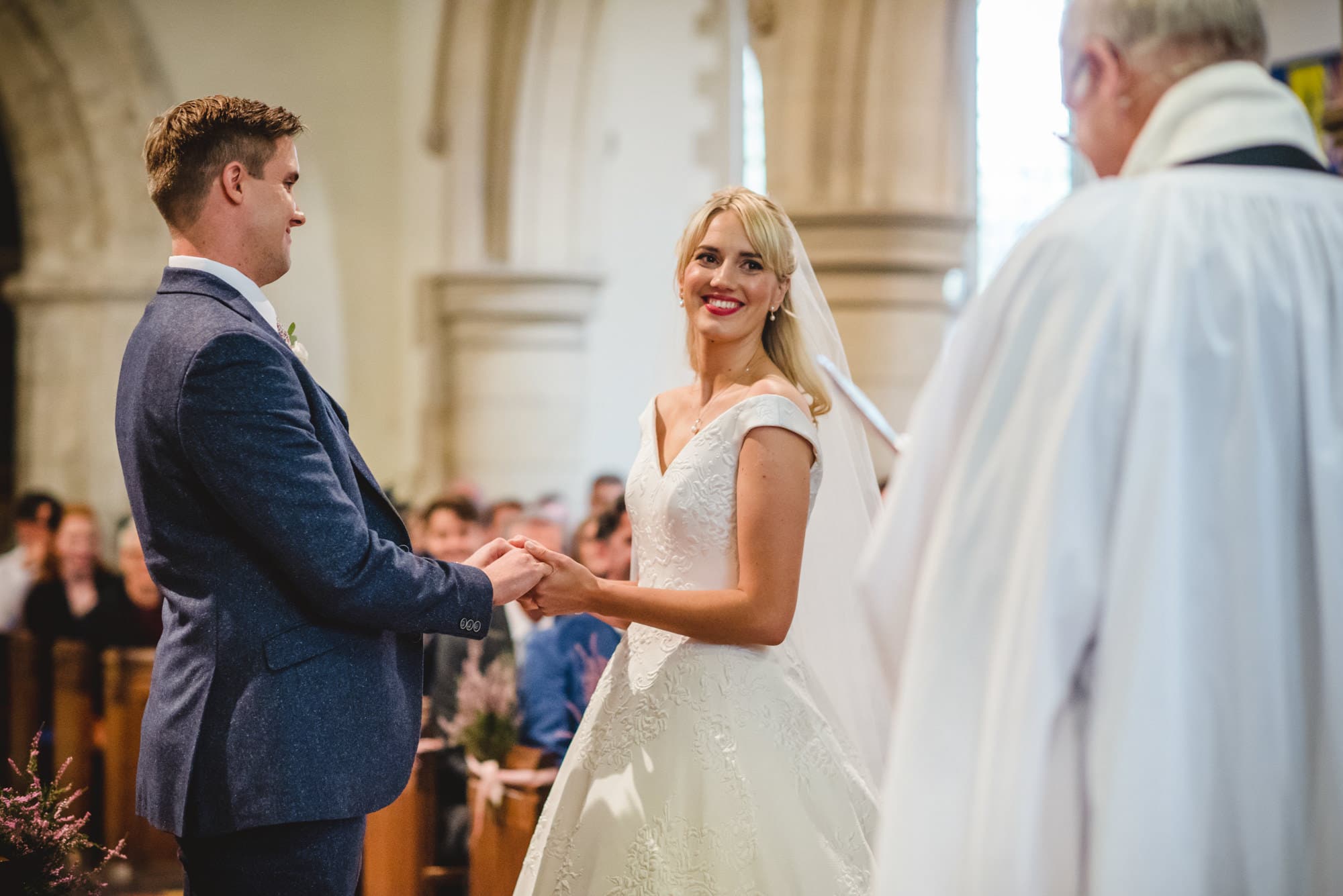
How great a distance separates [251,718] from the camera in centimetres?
197

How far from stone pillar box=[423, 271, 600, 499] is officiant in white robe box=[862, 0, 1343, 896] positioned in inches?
278

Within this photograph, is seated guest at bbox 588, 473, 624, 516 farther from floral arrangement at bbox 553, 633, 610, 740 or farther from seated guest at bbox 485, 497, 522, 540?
floral arrangement at bbox 553, 633, 610, 740

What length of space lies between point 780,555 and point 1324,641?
3.53ft

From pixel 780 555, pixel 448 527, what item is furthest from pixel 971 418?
pixel 448 527

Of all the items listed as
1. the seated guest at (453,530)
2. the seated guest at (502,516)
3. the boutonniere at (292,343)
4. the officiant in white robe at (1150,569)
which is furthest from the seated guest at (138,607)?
the officiant in white robe at (1150,569)

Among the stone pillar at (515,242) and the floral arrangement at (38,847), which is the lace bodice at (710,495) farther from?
the stone pillar at (515,242)

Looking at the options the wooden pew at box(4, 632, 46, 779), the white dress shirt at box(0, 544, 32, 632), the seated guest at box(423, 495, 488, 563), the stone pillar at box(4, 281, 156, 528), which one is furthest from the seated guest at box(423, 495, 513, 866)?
the stone pillar at box(4, 281, 156, 528)

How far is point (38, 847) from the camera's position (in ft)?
7.47

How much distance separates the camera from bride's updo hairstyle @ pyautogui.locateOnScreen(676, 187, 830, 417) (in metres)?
2.54

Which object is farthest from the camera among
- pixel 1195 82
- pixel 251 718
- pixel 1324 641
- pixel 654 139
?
pixel 654 139

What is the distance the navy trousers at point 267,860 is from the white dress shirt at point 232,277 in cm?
80

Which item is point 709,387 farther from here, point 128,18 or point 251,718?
point 128,18

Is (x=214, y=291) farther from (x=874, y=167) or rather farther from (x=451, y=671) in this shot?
(x=874, y=167)

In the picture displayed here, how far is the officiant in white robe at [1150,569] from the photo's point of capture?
4.40 feet
